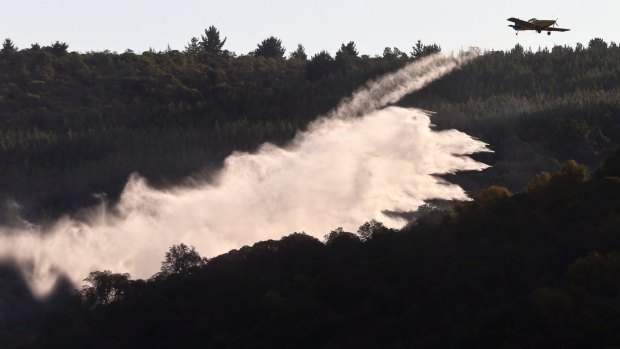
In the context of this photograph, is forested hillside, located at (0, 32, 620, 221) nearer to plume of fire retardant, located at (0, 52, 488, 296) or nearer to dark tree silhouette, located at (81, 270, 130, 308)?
plume of fire retardant, located at (0, 52, 488, 296)

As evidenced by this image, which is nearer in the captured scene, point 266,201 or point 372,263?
point 372,263

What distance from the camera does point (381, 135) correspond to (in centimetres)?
13875

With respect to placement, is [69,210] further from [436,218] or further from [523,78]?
[523,78]

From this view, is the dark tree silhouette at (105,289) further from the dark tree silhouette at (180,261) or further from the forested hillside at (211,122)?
the forested hillside at (211,122)

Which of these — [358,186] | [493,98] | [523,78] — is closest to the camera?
[358,186]

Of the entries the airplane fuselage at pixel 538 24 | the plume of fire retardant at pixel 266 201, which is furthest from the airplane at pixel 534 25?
the plume of fire retardant at pixel 266 201

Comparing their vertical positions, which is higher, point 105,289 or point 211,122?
point 211,122

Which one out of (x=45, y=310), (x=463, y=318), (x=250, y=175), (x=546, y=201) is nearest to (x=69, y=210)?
(x=250, y=175)

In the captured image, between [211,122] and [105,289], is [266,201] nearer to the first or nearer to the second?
[105,289]

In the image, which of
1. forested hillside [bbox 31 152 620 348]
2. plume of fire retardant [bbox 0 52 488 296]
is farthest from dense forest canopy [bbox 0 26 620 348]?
plume of fire retardant [bbox 0 52 488 296]

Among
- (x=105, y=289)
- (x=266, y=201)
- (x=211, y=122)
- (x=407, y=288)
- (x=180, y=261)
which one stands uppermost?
(x=211, y=122)

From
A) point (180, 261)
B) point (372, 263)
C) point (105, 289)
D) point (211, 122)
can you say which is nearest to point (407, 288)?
point (372, 263)

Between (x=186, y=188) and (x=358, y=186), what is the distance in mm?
17695

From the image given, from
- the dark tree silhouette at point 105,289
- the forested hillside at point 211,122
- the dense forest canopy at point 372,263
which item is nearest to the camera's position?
the dense forest canopy at point 372,263
